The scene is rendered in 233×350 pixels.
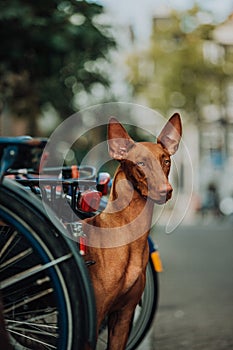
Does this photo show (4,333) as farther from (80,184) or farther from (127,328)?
(80,184)

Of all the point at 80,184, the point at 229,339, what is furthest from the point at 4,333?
the point at 229,339

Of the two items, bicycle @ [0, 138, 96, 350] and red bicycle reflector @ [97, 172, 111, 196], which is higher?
red bicycle reflector @ [97, 172, 111, 196]

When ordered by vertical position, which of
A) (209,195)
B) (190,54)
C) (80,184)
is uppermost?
(190,54)

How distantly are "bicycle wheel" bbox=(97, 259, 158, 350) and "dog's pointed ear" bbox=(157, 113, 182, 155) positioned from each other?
154cm

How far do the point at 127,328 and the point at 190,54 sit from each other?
3489 centimetres

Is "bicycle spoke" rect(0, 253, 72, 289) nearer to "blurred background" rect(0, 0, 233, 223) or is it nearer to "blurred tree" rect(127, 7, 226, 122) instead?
"blurred background" rect(0, 0, 233, 223)

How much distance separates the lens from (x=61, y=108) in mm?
13922

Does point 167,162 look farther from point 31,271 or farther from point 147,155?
point 31,271

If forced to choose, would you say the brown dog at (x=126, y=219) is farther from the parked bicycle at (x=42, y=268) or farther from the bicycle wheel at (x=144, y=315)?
the bicycle wheel at (x=144, y=315)

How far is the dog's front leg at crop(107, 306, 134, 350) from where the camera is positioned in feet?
10.6

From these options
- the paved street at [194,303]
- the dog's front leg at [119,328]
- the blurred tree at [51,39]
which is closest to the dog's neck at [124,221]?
the dog's front leg at [119,328]

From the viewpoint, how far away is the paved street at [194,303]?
5809 mm

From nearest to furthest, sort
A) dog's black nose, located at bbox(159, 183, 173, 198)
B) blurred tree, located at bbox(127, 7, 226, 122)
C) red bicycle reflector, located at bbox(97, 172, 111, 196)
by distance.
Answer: dog's black nose, located at bbox(159, 183, 173, 198)
red bicycle reflector, located at bbox(97, 172, 111, 196)
blurred tree, located at bbox(127, 7, 226, 122)

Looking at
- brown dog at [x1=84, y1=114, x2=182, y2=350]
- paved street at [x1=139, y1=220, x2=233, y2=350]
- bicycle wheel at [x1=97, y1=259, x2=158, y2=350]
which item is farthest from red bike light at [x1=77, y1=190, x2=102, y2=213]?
paved street at [x1=139, y1=220, x2=233, y2=350]
